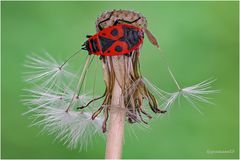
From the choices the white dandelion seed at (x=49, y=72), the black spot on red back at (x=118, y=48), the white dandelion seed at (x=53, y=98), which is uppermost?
the black spot on red back at (x=118, y=48)

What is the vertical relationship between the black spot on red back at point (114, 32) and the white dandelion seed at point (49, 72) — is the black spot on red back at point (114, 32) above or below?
above

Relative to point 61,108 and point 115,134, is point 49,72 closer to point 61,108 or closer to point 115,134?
point 61,108

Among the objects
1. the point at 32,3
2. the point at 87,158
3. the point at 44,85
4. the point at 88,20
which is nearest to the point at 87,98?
the point at 44,85

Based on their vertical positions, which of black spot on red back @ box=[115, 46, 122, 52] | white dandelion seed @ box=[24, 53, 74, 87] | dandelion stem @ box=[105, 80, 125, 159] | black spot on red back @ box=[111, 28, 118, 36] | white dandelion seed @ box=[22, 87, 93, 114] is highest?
black spot on red back @ box=[111, 28, 118, 36]

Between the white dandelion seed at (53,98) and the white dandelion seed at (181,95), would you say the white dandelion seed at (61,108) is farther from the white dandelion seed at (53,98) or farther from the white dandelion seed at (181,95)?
the white dandelion seed at (181,95)

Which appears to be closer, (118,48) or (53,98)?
(118,48)

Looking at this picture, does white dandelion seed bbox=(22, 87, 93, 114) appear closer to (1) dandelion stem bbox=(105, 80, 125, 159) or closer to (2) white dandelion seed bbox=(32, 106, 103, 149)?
(2) white dandelion seed bbox=(32, 106, 103, 149)

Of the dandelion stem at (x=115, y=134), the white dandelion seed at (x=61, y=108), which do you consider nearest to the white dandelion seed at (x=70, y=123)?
the white dandelion seed at (x=61, y=108)

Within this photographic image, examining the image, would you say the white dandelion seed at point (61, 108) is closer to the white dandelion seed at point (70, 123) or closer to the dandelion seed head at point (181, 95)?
the white dandelion seed at point (70, 123)

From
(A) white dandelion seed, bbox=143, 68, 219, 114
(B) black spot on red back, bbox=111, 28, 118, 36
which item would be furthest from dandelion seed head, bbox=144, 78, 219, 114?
(B) black spot on red back, bbox=111, 28, 118, 36

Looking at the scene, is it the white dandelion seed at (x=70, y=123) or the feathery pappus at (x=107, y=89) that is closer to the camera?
the feathery pappus at (x=107, y=89)

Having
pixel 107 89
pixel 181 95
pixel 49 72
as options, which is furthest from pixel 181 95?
pixel 49 72
